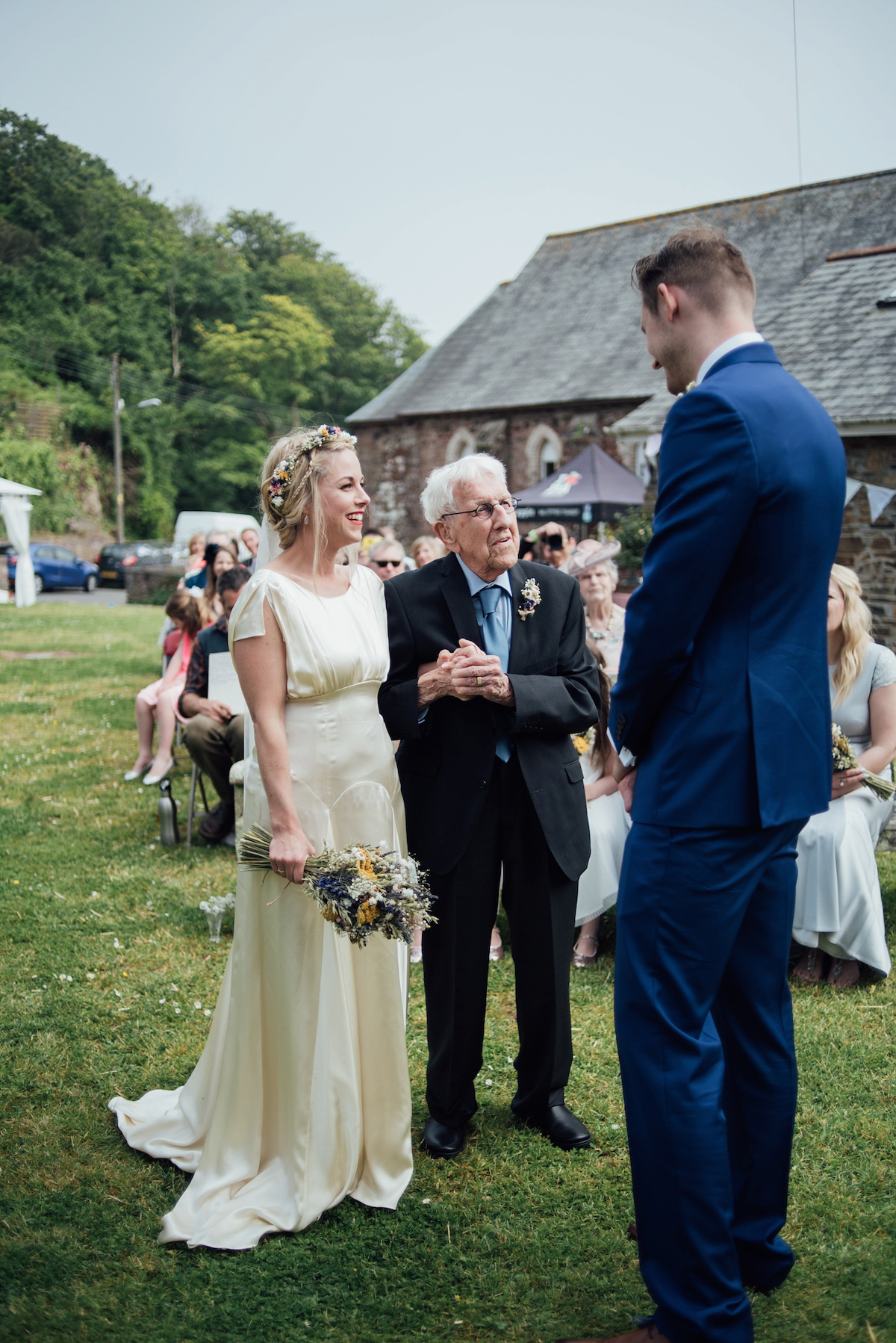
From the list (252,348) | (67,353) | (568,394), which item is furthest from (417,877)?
(252,348)

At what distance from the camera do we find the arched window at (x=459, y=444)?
31422 mm

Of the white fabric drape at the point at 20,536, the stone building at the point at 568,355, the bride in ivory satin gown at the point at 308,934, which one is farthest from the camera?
the stone building at the point at 568,355

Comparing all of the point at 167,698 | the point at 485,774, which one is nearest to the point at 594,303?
the point at 167,698

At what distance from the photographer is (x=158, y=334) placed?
2281 inches

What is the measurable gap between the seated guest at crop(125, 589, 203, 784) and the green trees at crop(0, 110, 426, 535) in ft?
Answer: 126

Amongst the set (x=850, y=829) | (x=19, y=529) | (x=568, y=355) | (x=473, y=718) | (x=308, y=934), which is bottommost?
(x=850, y=829)

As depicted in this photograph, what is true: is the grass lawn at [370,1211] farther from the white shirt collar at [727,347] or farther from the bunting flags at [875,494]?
the bunting flags at [875,494]

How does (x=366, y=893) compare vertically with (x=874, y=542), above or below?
below

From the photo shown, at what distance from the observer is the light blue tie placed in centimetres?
353

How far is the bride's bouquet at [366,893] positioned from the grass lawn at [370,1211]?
94 centimetres

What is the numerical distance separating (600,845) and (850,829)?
48.3 inches

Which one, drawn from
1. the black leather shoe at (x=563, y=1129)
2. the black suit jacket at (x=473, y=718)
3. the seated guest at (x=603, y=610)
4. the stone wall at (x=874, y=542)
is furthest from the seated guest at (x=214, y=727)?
the stone wall at (x=874, y=542)

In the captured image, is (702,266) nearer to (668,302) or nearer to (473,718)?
(668,302)

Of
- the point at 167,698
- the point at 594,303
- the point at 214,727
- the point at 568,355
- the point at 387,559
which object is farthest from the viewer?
the point at 594,303
